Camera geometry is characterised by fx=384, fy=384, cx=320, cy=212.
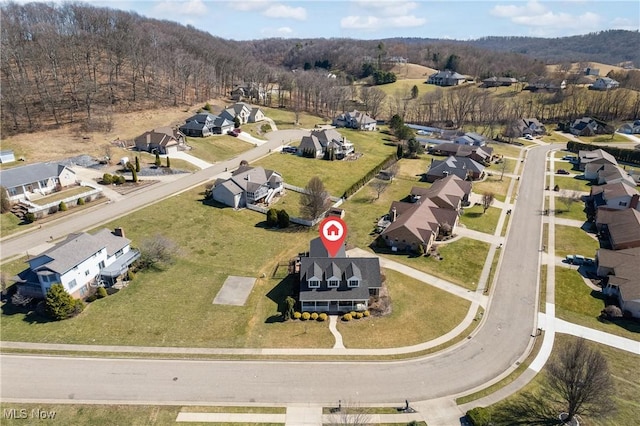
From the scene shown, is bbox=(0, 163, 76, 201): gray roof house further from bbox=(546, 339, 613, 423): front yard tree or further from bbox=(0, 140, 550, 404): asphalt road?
bbox=(546, 339, 613, 423): front yard tree

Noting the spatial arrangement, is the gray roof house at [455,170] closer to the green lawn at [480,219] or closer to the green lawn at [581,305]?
the green lawn at [480,219]

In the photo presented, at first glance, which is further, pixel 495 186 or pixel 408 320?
pixel 495 186

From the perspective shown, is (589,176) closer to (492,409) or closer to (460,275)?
(460,275)

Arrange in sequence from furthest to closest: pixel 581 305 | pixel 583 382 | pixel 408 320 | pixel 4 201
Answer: pixel 4 201 → pixel 581 305 → pixel 408 320 → pixel 583 382

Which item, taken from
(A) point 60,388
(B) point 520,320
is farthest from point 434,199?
(A) point 60,388

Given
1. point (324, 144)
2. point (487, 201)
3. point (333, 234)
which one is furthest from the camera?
point (324, 144)

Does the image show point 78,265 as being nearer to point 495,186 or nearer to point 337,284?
point 337,284

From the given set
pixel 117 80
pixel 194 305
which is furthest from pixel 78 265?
pixel 117 80

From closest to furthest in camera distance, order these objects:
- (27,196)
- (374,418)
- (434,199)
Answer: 1. (374,418)
2. (27,196)
3. (434,199)
